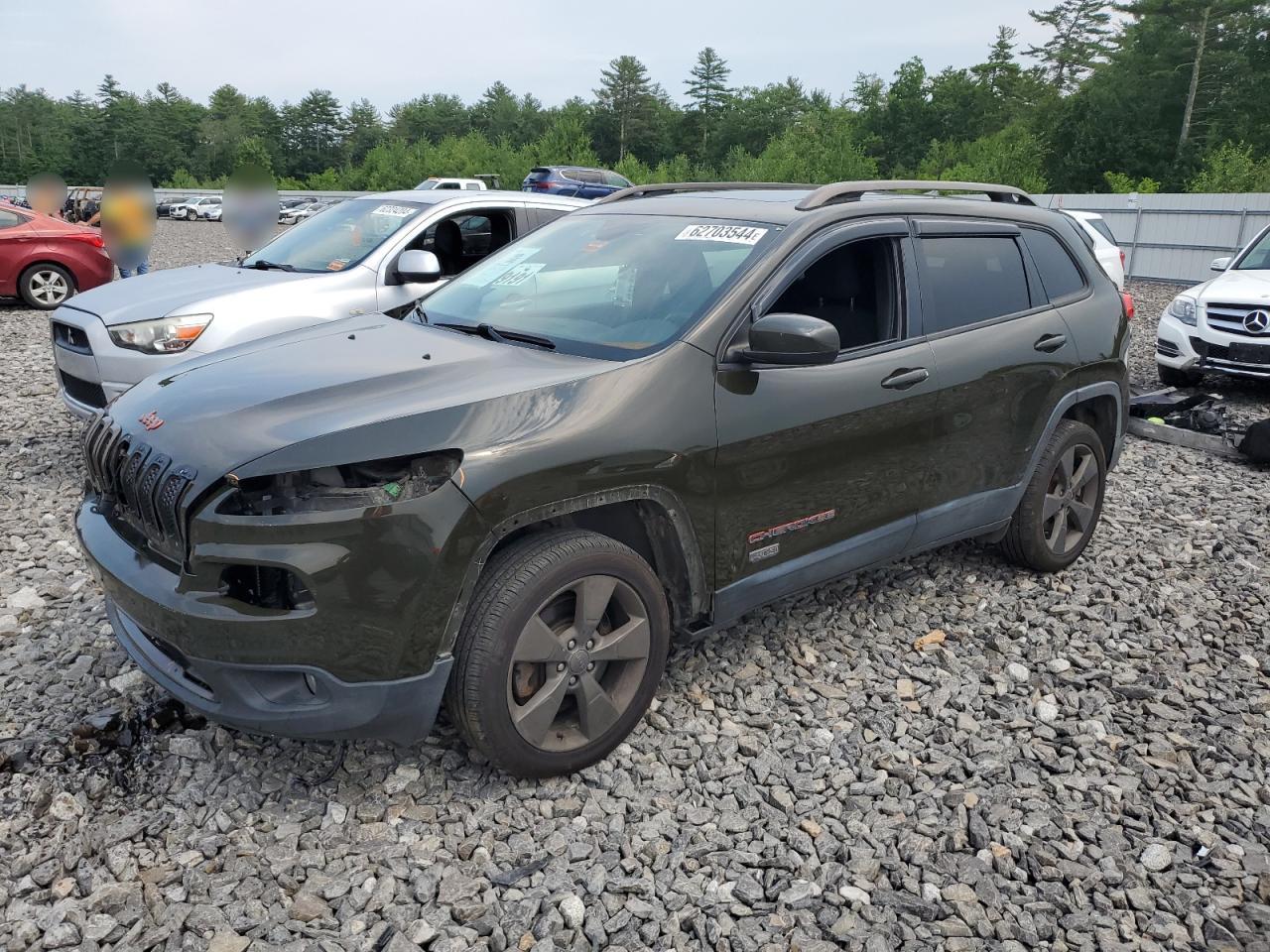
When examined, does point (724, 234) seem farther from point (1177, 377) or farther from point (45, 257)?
point (45, 257)

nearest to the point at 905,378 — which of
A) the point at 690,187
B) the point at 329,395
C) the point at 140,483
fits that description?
the point at 690,187

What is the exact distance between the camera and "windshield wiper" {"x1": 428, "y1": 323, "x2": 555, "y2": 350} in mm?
3527

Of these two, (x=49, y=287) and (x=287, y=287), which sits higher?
(x=287, y=287)

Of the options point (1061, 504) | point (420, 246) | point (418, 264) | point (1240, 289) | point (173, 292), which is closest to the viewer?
point (1061, 504)

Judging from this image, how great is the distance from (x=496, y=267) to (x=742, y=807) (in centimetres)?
246

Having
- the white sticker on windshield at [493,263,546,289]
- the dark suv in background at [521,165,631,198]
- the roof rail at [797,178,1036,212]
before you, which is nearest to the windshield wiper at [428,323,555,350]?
the white sticker on windshield at [493,263,546,289]

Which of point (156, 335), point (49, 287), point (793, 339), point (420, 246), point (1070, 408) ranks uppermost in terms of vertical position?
point (793, 339)

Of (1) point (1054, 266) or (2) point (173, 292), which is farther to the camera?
(2) point (173, 292)

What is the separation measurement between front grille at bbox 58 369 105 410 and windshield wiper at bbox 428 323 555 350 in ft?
10.5

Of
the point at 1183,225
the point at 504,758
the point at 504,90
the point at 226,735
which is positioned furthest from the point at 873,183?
the point at 504,90

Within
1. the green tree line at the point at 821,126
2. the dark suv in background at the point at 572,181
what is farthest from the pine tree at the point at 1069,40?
the dark suv in background at the point at 572,181

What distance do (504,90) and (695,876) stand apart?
12185 cm

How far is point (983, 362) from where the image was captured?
4.20m

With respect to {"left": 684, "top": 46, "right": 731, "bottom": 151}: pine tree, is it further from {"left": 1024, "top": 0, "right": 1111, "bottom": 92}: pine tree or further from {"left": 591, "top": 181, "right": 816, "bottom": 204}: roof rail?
{"left": 591, "top": 181, "right": 816, "bottom": 204}: roof rail
